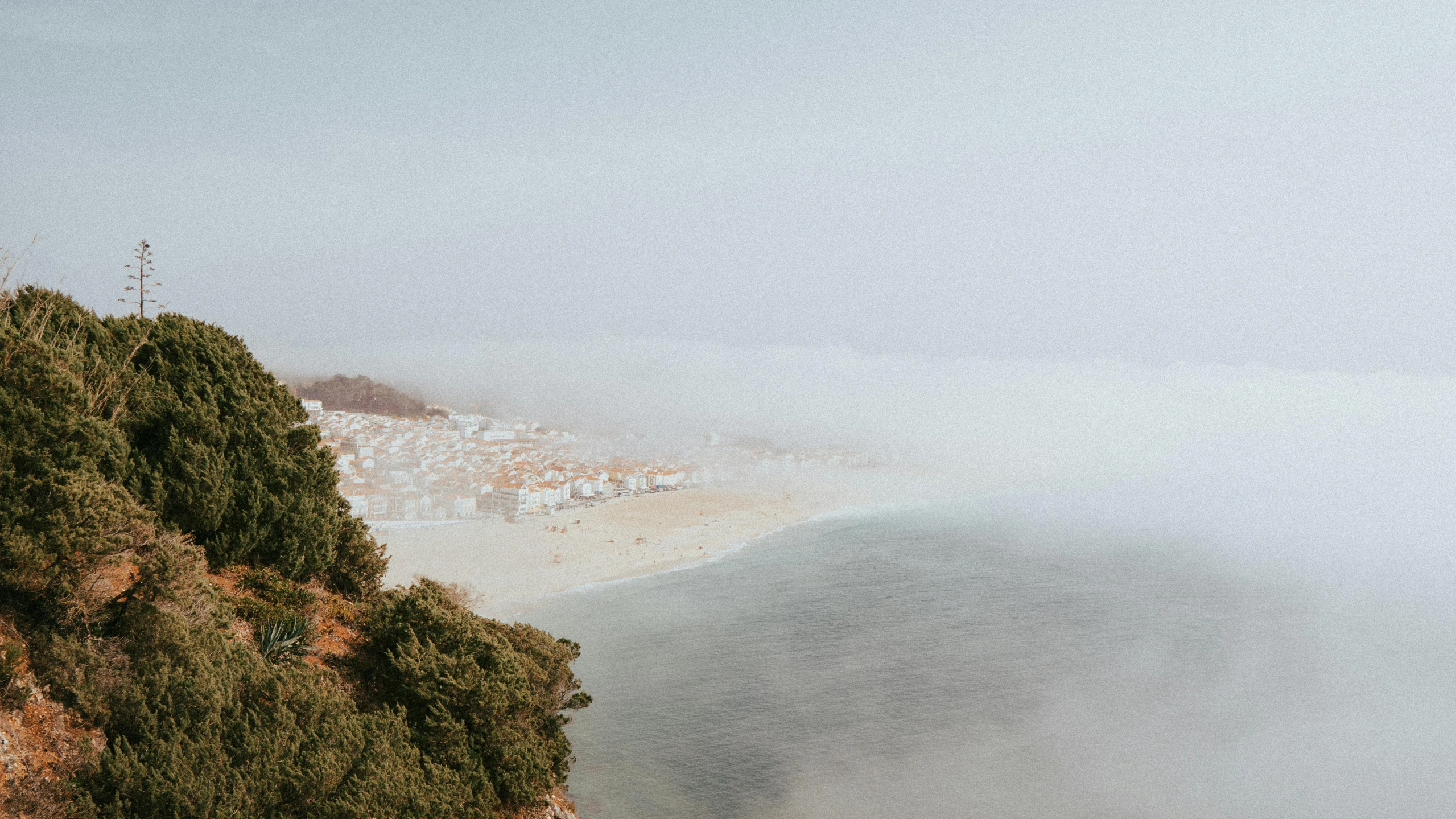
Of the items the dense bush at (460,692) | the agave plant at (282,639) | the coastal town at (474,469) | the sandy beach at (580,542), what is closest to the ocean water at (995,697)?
the sandy beach at (580,542)

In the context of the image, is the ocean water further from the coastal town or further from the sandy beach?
the coastal town

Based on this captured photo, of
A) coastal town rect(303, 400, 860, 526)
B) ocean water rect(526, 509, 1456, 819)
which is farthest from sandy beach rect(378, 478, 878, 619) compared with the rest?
ocean water rect(526, 509, 1456, 819)

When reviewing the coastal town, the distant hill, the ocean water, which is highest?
the distant hill

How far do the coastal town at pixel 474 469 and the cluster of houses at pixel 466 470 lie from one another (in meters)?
0.10

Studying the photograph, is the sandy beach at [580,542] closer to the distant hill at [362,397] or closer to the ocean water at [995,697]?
the ocean water at [995,697]

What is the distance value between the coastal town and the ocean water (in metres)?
19.8

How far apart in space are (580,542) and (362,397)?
35.4 meters

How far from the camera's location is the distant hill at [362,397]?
7138 cm

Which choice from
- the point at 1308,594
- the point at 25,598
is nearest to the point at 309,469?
the point at 25,598

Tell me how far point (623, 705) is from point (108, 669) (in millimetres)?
20055

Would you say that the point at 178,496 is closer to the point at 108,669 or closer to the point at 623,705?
the point at 108,669

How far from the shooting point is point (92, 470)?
9.56 m

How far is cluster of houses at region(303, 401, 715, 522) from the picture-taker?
5719 centimetres

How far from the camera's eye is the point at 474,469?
6700cm
